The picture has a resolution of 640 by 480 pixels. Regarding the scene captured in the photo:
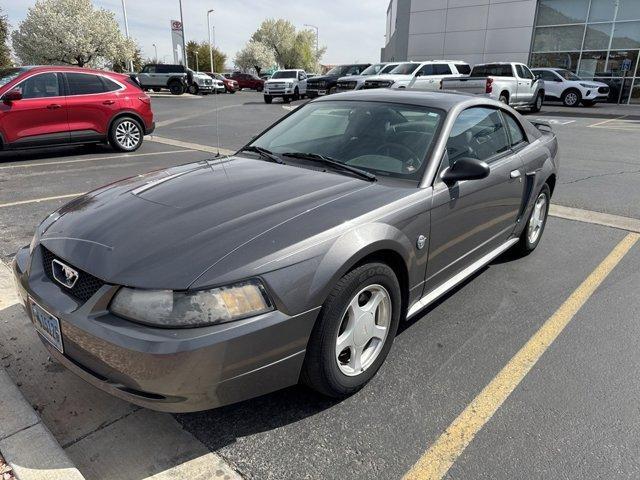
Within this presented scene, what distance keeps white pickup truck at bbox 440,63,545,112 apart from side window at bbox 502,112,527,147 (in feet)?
41.6

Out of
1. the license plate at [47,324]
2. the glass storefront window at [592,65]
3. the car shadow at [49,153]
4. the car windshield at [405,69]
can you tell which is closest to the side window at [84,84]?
the car shadow at [49,153]

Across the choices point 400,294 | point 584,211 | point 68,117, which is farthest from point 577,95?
point 400,294

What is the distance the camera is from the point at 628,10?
24.8 m

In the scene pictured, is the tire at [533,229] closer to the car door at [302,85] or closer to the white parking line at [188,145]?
the white parking line at [188,145]

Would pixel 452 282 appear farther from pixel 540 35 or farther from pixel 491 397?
pixel 540 35

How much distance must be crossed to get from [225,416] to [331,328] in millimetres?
742

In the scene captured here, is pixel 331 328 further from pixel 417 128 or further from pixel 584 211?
pixel 584 211

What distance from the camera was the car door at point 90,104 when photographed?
8875mm

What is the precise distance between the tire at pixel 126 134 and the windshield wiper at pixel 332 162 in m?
7.44

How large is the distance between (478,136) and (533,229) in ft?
4.78

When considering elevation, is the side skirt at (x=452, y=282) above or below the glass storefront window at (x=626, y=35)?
below

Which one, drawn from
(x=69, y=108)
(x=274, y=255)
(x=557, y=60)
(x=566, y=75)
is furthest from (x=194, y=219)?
(x=557, y=60)

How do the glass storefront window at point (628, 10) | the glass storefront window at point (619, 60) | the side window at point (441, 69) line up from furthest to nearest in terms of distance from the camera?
the glass storefront window at point (619, 60) → the glass storefront window at point (628, 10) → the side window at point (441, 69)

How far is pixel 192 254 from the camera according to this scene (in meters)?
2.09
